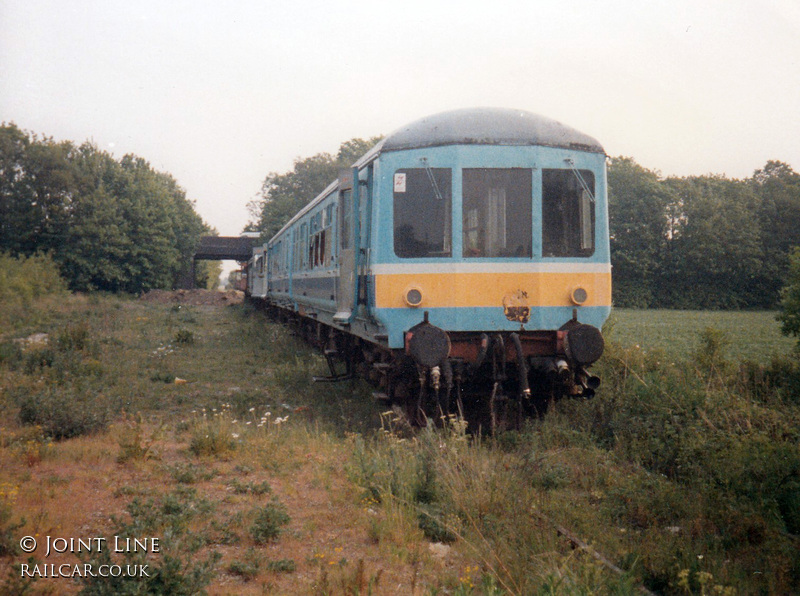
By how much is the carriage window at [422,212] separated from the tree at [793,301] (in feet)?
16.7

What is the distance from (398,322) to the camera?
694cm

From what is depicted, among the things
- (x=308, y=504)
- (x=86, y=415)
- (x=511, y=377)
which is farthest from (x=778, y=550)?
(x=86, y=415)

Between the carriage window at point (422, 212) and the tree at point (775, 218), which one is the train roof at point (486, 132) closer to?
the carriage window at point (422, 212)

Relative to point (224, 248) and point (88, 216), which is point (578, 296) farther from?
point (224, 248)

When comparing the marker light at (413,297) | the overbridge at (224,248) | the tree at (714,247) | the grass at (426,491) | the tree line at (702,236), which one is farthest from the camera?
the overbridge at (224,248)

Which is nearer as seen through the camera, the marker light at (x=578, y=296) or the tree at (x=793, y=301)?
the marker light at (x=578, y=296)

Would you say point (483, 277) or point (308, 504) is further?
point (483, 277)

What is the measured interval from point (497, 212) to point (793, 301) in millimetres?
4856

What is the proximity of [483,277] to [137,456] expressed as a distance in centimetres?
368

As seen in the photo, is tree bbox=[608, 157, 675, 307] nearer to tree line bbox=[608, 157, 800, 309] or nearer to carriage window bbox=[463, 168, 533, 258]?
tree line bbox=[608, 157, 800, 309]

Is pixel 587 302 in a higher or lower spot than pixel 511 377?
higher

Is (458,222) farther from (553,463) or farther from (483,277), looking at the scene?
(553,463)

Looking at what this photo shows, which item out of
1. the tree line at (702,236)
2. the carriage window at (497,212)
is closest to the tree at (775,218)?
the tree line at (702,236)

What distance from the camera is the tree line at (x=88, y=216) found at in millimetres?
19647
